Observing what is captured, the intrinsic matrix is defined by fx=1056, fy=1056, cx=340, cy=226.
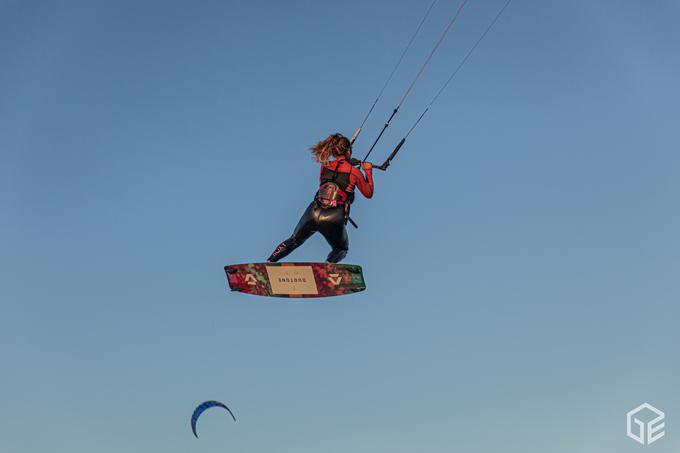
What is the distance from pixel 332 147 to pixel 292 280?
2.27 meters

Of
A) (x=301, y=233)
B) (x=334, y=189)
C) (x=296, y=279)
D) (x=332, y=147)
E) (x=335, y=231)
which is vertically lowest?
(x=296, y=279)

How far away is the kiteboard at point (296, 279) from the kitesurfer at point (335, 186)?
2.40 ft

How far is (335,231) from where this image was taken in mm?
14633

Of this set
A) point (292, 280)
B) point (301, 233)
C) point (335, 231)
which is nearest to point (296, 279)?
point (292, 280)

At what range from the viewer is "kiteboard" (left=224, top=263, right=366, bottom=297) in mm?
15289

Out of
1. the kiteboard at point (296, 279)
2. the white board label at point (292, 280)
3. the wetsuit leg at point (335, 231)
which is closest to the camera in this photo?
the wetsuit leg at point (335, 231)

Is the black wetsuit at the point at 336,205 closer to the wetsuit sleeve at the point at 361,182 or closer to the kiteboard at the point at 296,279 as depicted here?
the wetsuit sleeve at the point at 361,182

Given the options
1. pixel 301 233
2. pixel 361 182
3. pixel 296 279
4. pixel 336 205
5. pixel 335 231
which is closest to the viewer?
pixel 361 182

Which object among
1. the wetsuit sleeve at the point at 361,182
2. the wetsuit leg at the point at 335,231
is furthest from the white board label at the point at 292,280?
the wetsuit sleeve at the point at 361,182

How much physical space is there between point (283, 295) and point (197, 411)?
10716 mm

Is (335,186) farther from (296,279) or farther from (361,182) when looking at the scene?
(296,279)

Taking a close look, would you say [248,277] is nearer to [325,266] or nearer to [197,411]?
[325,266]

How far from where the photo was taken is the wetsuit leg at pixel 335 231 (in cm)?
1452

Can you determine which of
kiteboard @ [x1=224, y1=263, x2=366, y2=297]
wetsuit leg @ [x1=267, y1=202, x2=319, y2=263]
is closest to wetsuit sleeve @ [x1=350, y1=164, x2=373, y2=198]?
wetsuit leg @ [x1=267, y1=202, x2=319, y2=263]
